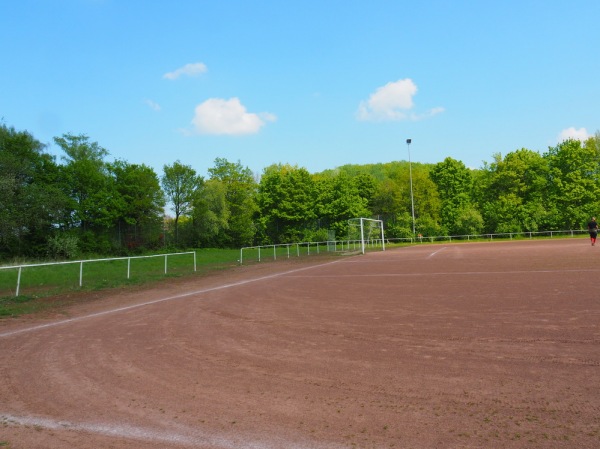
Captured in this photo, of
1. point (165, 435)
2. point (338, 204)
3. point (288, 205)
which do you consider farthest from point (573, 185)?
point (165, 435)

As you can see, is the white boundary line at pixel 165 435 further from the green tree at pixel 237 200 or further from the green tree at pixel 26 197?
the green tree at pixel 237 200

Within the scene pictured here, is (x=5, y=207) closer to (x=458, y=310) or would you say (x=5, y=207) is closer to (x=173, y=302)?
(x=173, y=302)

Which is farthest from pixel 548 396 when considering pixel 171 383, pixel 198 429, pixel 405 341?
pixel 171 383

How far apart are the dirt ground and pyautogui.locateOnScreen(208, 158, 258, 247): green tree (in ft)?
183

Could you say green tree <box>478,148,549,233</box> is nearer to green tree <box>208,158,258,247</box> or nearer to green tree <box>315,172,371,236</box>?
green tree <box>315,172,371,236</box>

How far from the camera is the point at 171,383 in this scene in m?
4.87

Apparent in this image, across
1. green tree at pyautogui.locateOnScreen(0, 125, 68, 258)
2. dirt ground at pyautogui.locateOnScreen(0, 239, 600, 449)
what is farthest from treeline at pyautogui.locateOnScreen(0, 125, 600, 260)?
dirt ground at pyautogui.locateOnScreen(0, 239, 600, 449)

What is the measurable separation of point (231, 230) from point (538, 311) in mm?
60046

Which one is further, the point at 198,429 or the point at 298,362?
the point at 298,362

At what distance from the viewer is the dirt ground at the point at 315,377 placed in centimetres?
353

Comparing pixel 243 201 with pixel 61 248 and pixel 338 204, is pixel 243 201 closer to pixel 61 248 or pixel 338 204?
pixel 338 204

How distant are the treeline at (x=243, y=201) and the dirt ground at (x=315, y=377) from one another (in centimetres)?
3882

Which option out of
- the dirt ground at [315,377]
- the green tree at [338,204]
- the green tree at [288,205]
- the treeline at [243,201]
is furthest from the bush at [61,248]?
the dirt ground at [315,377]

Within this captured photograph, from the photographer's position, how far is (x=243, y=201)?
6812 centimetres
